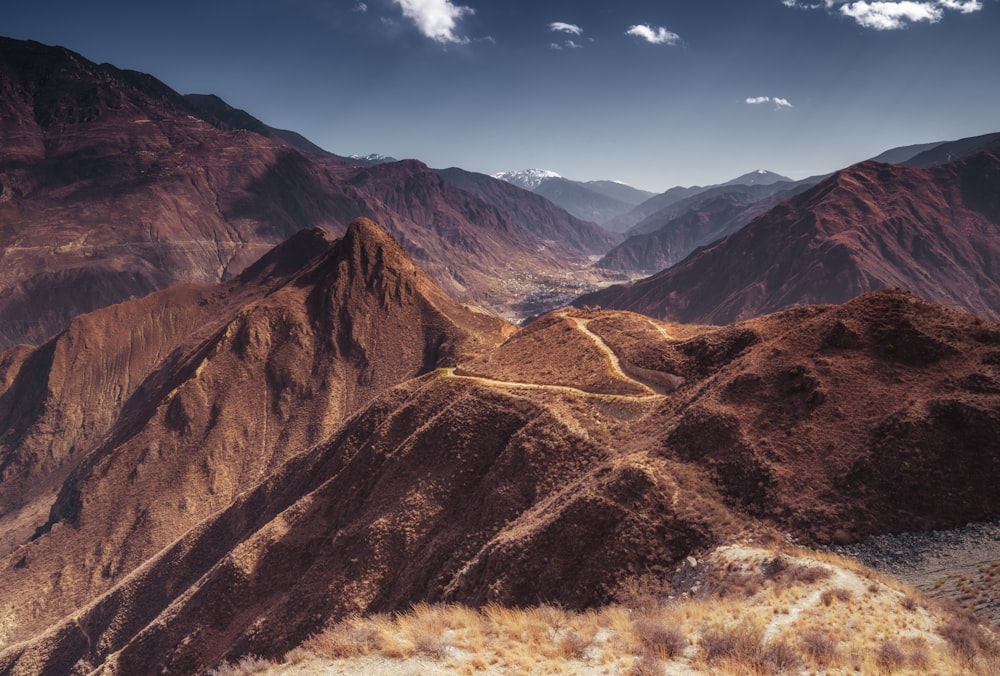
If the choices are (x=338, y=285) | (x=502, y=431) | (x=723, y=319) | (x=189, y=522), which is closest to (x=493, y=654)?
(x=502, y=431)

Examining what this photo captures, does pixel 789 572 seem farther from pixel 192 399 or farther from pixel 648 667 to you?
pixel 192 399

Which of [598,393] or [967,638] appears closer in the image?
[967,638]

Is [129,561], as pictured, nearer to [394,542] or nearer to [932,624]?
[394,542]

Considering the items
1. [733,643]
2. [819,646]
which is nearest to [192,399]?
[733,643]

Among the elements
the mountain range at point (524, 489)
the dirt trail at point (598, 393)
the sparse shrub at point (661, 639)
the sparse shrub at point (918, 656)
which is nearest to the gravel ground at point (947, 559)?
the mountain range at point (524, 489)

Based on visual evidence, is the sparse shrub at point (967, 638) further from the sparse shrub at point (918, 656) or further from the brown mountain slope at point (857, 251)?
the brown mountain slope at point (857, 251)
